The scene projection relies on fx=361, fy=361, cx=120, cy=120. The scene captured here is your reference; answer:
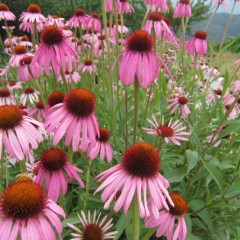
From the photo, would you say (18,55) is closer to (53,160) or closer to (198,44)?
(198,44)

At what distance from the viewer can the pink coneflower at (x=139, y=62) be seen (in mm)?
938

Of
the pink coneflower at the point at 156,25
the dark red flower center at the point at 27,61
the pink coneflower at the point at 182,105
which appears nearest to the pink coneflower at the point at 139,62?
the pink coneflower at the point at 156,25

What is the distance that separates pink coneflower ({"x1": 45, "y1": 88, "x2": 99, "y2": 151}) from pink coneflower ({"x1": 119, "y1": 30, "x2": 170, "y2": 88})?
Result: 12 cm

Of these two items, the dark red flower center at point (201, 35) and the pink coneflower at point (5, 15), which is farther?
the pink coneflower at point (5, 15)

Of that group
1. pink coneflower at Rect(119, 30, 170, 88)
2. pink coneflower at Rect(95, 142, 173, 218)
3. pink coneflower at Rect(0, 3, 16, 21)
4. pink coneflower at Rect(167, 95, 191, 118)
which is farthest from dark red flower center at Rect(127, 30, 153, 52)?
pink coneflower at Rect(0, 3, 16, 21)

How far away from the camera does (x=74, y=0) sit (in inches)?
306

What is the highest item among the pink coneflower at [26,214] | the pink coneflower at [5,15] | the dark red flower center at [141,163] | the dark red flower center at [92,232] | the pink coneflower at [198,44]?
the pink coneflower at [26,214]

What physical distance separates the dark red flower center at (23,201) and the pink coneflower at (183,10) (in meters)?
1.52

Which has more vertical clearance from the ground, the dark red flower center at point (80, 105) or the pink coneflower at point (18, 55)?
the dark red flower center at point (80, 105)

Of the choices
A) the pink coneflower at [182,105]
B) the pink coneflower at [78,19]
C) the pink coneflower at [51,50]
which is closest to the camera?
the pink coneflower at [51,50]

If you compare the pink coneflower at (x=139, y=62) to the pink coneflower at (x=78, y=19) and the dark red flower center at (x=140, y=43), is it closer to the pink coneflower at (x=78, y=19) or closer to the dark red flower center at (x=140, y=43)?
the dark red flower center at (x=140, y=43)

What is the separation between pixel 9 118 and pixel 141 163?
0.31 m

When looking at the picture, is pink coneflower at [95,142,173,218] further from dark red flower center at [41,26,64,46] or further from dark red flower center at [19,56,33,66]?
dark red flower center at [19,56,33,66]

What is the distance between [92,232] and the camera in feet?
2.96
